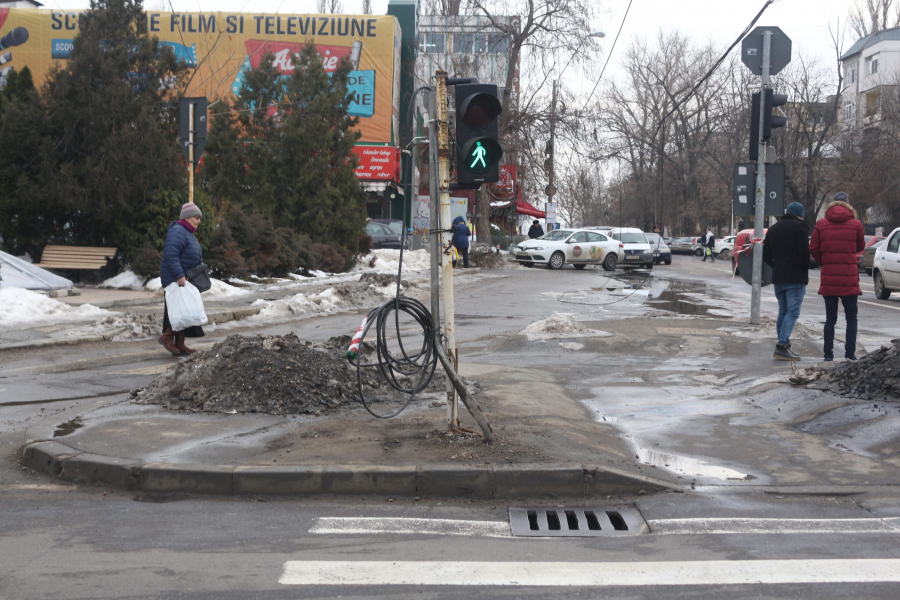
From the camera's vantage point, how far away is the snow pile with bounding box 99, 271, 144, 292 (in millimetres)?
18141

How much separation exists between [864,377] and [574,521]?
398 cm

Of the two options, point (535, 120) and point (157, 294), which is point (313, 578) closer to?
point (157, 294)

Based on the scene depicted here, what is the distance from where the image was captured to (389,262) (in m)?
30.5

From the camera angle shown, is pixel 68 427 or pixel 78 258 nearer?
pixel 68 427

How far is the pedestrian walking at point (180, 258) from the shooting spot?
400 inches

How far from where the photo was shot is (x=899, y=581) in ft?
12.2

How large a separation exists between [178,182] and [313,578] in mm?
16788

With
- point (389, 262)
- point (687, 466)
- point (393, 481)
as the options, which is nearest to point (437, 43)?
point (389, 262)

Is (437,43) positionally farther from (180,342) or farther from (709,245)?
(180,342)

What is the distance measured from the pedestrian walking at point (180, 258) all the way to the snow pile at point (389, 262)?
16.6 meters

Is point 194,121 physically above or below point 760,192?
above

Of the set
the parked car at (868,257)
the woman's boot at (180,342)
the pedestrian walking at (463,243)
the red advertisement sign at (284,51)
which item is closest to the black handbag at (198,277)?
the woman's boot at (180,342)

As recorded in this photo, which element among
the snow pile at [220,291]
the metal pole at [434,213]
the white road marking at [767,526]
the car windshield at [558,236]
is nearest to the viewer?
the white road marking at [767,526]

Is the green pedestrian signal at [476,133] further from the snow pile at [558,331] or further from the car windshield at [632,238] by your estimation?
the car windshield at [632,238]
